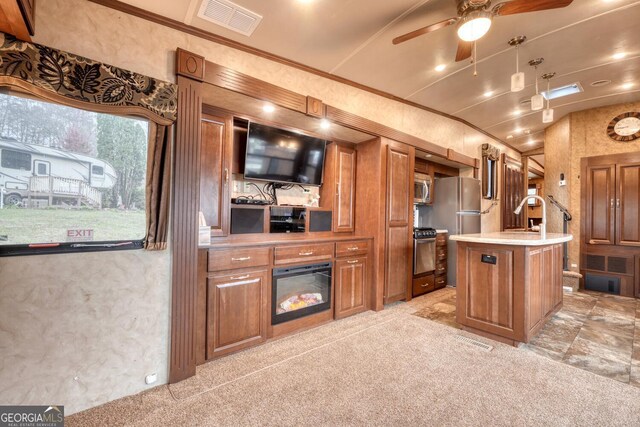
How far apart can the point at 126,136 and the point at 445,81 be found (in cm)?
356

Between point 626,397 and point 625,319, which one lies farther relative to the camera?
A: point 625,319

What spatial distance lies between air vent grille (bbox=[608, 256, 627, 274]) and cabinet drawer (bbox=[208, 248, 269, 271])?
5.79 metres

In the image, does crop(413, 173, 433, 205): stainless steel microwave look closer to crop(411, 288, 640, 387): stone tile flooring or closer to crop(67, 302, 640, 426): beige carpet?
crop(411, 288, 640, 387): stone tile flooring

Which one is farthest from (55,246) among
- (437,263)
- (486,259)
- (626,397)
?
(437,263)

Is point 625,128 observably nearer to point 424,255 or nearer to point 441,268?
point 441,268

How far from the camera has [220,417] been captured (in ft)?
5.43

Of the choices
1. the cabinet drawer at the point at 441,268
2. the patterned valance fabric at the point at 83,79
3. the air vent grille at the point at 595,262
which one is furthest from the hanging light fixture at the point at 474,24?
the air vent grille at the point at 595,262

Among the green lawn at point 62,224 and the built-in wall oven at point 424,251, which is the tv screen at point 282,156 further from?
the built-in wall oven at point 424,251

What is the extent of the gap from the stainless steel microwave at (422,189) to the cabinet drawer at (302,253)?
2.36 meters

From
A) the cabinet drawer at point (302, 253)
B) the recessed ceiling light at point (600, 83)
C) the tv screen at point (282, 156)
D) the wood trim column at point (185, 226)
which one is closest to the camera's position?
the wood trim column at point (185, 226)

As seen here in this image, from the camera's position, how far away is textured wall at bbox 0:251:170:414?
1.53m

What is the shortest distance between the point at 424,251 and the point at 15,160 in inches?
176

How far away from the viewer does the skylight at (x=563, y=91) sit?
3.92 metres

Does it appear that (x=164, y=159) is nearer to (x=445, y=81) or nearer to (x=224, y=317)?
(x=224, y=317)
